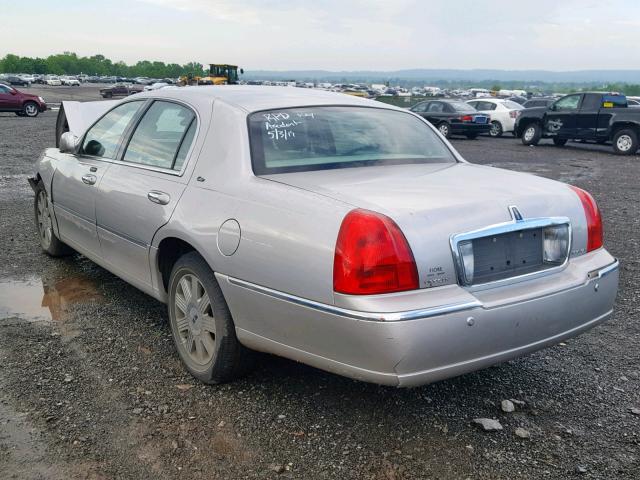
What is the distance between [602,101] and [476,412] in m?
18.4

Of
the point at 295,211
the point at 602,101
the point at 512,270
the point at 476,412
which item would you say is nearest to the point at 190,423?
the point at 295,211

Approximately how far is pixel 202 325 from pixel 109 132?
76.3 inches

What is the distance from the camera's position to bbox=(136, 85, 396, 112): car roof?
152 inches

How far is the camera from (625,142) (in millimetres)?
18781

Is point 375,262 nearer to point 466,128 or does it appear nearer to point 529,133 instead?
point 529,133

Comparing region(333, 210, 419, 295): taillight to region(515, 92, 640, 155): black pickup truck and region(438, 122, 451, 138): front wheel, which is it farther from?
region(438, 122, 451, 138): front wheel

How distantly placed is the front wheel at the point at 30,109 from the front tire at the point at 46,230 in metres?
25.2

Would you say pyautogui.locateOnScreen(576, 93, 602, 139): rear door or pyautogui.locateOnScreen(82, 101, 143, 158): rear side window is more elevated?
pyautogui.locateOnScreen(82, 101, 143, 158): rear side window

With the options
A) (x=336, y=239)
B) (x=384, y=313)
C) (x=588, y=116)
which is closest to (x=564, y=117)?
(x=588, y=116)

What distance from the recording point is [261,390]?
11.5 ft

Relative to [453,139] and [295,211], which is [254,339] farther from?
[453,139]

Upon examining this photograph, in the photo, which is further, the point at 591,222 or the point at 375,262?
the point at 591,222

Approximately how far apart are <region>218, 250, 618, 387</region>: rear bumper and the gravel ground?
404mm

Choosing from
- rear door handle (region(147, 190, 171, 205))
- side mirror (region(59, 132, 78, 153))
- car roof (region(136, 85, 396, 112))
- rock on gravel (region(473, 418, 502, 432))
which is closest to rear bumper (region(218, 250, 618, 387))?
rock on gravel (region(473, 418, 502, 432))
